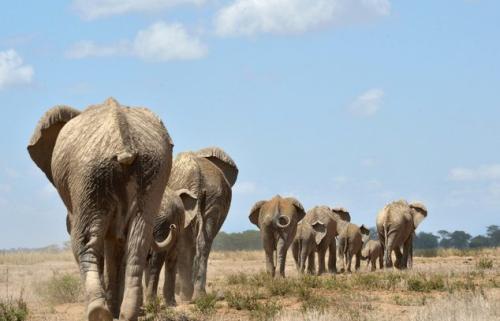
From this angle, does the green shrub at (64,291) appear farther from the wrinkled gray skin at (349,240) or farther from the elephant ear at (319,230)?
the wrinkled gray skin at (349,240)

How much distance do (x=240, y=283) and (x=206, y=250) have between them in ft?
13.7

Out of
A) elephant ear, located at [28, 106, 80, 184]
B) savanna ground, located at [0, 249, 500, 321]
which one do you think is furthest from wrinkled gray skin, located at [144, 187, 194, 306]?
elephant ear, located at [28, 106, 80, 184]

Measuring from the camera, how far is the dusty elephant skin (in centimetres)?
1001

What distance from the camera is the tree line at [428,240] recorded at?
10606 cm

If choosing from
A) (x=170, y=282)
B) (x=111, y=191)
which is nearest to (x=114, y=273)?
(x=111, y=191)

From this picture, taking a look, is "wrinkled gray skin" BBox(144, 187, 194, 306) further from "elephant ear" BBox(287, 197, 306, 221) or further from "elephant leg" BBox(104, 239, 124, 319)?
"elephant ear" BBox(287, 197, 306, 221)

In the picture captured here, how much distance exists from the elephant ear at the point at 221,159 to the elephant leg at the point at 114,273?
8140mm

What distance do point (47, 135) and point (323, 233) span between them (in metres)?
19.0

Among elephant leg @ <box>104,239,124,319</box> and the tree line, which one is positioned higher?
the tree line

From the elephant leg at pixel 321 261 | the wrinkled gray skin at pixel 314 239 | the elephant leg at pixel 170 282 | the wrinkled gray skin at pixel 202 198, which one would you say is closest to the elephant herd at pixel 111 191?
the elephant leg at pixel 170 282

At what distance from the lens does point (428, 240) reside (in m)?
143

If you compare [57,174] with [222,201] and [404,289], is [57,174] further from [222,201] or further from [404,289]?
[404,289]

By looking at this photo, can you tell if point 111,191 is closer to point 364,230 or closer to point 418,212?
point 418,212

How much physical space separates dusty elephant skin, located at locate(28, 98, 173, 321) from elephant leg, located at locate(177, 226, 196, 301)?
440 cm
